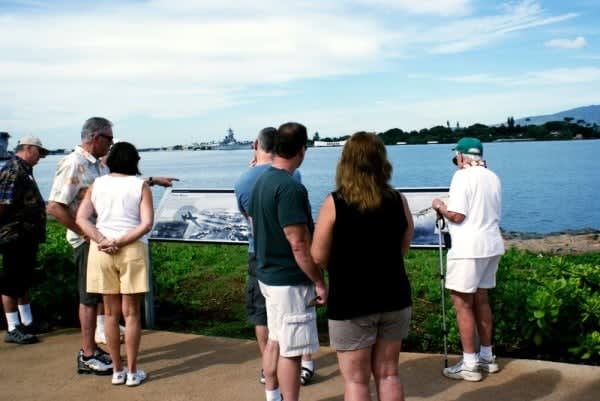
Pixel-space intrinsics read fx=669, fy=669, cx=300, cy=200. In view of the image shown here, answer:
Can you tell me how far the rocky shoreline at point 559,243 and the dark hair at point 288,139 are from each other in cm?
960

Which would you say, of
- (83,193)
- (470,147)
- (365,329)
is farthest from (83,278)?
(470,147)

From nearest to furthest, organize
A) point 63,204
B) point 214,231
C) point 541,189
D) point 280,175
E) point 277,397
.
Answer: point 280,175 → point 277,397 → point 63,204 → point 214,231 → point 541,189

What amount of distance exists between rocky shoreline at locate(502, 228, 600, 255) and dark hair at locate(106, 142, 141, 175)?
31.0ft

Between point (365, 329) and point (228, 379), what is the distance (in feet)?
5.95

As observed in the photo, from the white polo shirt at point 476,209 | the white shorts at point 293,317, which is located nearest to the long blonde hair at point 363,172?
the white shorts at point 293,317

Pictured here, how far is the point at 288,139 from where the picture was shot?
372 cm

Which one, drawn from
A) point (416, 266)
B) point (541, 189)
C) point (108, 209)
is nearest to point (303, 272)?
point (108, 209)

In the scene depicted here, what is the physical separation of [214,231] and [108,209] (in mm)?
1741

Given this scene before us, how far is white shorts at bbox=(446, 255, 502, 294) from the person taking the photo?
4555mm

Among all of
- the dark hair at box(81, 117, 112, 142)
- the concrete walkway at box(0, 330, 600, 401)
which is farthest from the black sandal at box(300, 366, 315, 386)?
the dark hair at box(81, 117, 112, 142)

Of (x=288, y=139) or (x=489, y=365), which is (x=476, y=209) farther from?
(x=288, y=139)

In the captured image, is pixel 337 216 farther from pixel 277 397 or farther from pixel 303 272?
pixel 277 397

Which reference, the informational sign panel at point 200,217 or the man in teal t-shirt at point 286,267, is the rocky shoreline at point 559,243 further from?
the man in teal t-shirt at point 286,267

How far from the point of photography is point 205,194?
6.43 meters
